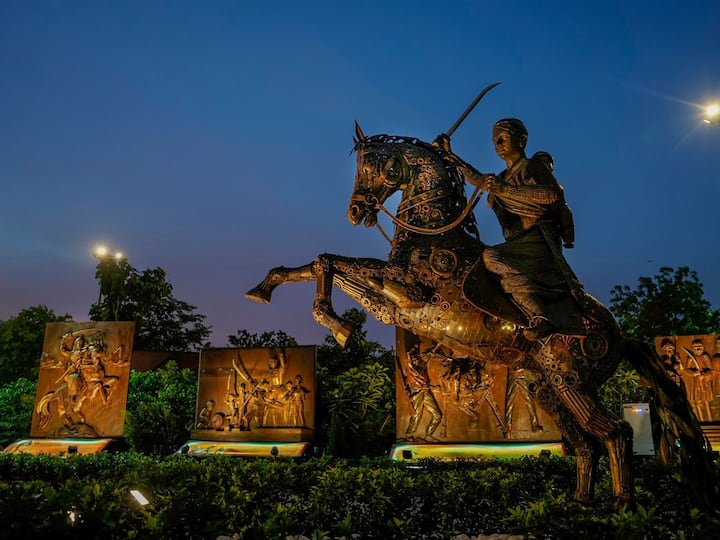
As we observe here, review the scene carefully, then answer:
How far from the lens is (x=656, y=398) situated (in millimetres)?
3416

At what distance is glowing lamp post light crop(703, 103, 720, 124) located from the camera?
18.4 feet

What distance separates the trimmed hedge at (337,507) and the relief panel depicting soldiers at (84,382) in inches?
185

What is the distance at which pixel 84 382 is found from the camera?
1062 cm

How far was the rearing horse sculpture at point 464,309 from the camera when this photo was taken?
3184 mm

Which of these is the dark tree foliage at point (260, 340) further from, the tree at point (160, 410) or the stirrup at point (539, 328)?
the stirrup at point (539, 328)

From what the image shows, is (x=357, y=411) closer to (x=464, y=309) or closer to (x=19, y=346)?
(x=464, y=309)

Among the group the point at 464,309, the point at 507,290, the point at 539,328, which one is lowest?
the point at 539,328

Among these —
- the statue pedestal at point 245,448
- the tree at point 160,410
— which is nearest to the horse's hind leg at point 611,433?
the statue pedestal at point 245,448

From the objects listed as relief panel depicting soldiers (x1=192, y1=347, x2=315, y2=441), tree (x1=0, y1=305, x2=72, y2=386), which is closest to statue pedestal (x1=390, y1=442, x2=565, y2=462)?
relief panel depicting soldiers (x1=192, y1=347, x2=315, y2=441)

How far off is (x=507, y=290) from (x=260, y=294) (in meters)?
1.83

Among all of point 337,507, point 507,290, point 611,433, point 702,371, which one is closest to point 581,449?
point 611,433

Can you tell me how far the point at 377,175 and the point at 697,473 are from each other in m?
2.80

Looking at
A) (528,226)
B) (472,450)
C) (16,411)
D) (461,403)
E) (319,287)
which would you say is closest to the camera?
(528,226)

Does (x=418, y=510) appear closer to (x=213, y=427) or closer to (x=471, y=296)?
(x=471, y=296)
